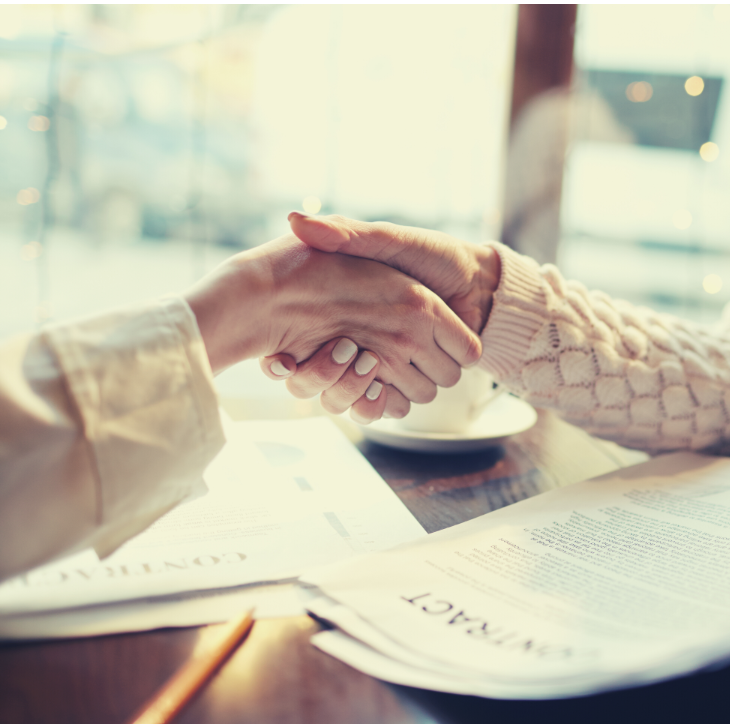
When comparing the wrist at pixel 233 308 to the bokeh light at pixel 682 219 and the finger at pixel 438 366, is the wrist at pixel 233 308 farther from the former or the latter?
the bokeh light at pixel 682 219

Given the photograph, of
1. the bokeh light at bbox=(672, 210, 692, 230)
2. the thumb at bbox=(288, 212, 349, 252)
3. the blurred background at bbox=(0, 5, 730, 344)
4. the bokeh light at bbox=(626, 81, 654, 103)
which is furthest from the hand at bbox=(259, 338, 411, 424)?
the bokeh light at bbox=(672, 210, 692, 230)

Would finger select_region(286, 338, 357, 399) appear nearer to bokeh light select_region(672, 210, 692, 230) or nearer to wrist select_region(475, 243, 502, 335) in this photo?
wrist select_region(475, 243, 502, 335)

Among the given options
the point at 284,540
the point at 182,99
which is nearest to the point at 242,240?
the point at 182,99

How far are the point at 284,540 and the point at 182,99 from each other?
10.2ft

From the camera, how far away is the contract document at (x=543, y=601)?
282mm

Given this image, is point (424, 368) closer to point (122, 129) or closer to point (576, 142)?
point (576, 142)

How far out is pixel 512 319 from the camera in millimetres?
620

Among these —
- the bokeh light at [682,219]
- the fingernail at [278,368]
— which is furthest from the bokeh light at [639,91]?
the fingernail at [278,368]

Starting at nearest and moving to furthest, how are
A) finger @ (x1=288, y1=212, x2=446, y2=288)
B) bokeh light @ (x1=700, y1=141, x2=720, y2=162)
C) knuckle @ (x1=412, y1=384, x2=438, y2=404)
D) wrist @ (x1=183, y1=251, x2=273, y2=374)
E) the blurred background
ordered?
wrist @ (x1=183, y1=251, x2=273, y2=374) → finger @ (x1=288, y1=212, x2=446, y2=288) → knuckle @ (x1=412, y1=384, x2=438, y2=404) → the blurred background → bokeh light @ (x1=700, y1=141, x2=720, y2=162)

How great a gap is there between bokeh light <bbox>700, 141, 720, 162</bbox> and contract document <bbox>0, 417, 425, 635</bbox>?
9.15ft

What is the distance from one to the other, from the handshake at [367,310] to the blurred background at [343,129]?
6.05 feet

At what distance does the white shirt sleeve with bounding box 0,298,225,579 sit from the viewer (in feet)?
1.03

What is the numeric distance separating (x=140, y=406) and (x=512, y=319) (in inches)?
15.7

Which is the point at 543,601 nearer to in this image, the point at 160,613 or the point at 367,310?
the point at 160,613
